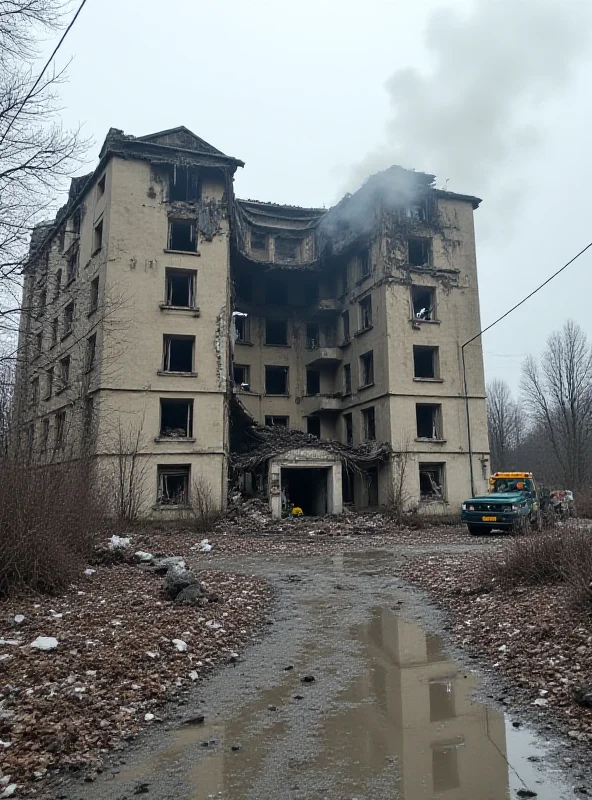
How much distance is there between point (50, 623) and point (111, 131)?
2710 cm

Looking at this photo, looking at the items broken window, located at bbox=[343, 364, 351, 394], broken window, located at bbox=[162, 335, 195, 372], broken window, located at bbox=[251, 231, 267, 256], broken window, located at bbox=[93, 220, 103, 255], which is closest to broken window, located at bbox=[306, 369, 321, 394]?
broken window, located at bbox=[343, 364, 351, 394]

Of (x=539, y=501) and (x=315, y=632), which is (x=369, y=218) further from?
(x=315, y=632)

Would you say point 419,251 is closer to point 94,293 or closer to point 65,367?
point 94,293

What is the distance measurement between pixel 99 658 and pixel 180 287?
85.3 feet

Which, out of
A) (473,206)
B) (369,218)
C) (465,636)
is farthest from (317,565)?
(473,206)

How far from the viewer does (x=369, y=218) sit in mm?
33438

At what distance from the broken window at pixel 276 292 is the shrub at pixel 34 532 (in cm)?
2832

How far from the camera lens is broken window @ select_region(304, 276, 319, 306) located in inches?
1516

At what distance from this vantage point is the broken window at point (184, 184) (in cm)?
2887

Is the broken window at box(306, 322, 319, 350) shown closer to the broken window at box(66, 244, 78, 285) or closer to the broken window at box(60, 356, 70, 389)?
the broken window at box(66, 244, 78, 285)

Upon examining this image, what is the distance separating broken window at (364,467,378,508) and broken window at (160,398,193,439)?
34.0 ft

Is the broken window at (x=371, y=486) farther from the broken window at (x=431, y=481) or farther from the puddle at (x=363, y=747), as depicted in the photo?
the puddle at (x=363, y=747)

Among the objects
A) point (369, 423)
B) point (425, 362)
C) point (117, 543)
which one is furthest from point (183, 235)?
point (117, 543)

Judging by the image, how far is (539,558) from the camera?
30.5 ft
